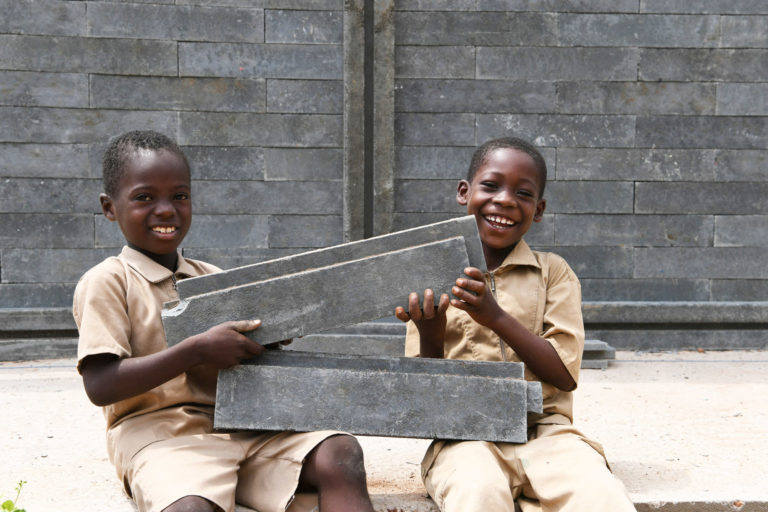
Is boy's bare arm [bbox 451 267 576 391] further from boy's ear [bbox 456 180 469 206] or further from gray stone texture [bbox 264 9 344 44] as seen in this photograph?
gray stone texture [bbox 264 9 344 44]

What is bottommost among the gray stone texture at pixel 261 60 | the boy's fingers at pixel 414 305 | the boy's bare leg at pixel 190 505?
the boy's bare leg at pixel 190 505

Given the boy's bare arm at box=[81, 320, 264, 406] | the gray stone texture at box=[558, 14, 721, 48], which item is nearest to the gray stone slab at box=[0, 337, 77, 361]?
the boy's bare arm at box=[81, 320, 264, 406]

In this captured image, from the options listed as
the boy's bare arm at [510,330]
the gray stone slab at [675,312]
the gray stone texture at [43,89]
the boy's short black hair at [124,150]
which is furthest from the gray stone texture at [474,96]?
the boy's bare arm at [510,330]

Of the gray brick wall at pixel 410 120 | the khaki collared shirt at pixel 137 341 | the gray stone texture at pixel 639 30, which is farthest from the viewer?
the gray stone texture at pixel 639 30

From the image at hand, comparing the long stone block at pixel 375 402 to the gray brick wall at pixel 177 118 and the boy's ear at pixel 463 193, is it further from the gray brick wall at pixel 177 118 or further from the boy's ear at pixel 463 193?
the gray brick wall at pixel 177 118

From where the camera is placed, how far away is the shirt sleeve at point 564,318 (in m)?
2.22

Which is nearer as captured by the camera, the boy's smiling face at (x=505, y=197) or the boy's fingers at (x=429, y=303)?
the boy's fingers at (x=429, y=303)

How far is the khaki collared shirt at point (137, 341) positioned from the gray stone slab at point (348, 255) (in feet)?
0.57

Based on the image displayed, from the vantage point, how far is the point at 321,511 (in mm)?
1927

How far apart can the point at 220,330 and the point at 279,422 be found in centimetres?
30

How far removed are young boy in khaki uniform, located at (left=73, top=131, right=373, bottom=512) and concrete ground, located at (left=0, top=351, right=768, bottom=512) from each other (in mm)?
339

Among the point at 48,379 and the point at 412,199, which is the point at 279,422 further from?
the point at 412,199

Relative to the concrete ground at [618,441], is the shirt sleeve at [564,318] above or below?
above

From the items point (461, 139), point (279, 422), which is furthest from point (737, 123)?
point (279, 422)
